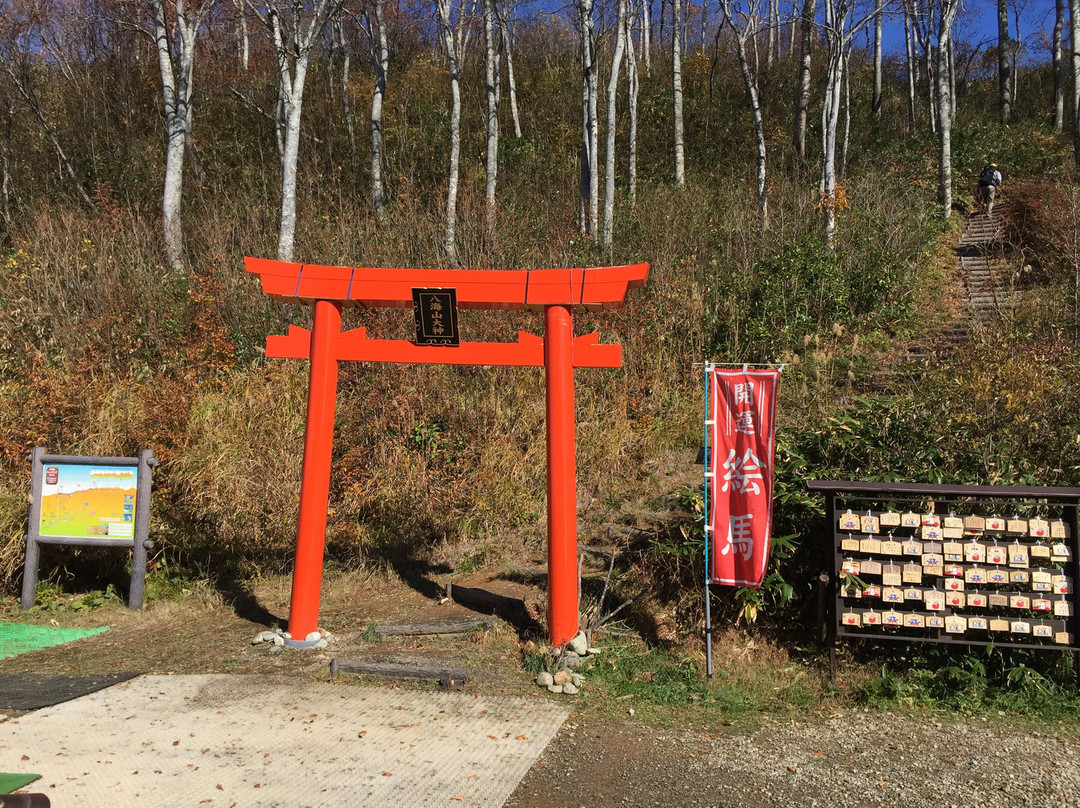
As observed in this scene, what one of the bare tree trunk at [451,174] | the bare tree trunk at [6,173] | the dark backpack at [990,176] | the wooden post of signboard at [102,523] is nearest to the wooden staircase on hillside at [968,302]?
the dark backpack at [990,176]

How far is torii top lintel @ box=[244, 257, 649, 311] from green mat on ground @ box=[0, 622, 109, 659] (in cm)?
358

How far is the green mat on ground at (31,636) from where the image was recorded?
21.4 feet

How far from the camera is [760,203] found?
15.1 meters

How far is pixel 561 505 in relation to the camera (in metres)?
5.95

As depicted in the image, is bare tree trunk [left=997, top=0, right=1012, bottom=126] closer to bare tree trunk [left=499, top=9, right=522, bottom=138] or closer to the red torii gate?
bare tree trunk [left=499, top=9, right=522, bottom=138]

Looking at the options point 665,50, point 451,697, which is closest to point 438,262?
point 451,697

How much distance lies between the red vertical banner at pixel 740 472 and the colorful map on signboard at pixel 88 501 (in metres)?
5.56

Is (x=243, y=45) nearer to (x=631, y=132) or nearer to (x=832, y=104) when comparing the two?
(x=631, y=132)

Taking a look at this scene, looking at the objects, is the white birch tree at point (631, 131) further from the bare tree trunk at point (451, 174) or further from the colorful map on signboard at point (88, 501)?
the colorful map on signboard at point (88, 501)

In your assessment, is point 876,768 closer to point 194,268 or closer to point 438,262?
point 438,262

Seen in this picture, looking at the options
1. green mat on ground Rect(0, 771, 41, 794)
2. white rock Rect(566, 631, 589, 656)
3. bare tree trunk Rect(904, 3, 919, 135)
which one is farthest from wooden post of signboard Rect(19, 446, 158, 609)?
bare tree trunk Rect(904, 3, 919, 135)

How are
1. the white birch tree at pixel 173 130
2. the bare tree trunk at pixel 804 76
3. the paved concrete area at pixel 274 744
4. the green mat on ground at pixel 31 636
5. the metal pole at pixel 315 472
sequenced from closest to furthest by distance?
the paved concrete area at pixel 274 744
the metal pole at pixel 315 472
the green mat on ground at pixel 31 636
the white birch tree at pixel 173 130
the bare tree trunk at pixel 804 76

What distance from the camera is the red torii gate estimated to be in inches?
235

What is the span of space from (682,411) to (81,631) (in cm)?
736
